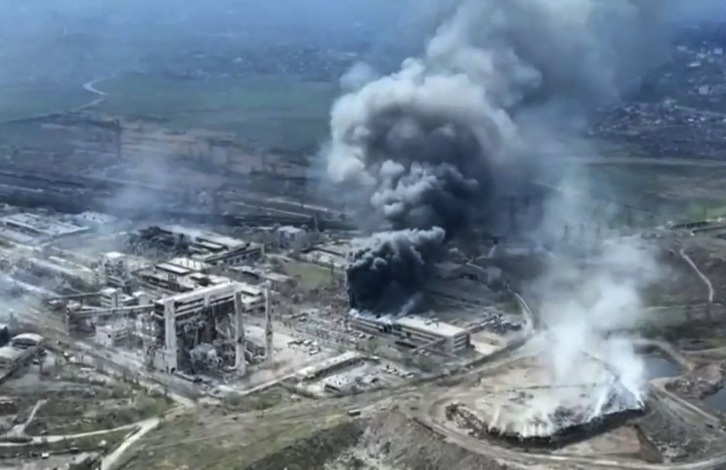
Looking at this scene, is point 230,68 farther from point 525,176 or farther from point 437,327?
point 437,327

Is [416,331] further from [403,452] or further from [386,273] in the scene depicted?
[403,452]

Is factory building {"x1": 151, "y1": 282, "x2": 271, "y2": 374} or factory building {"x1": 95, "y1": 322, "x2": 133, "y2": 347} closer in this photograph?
factory building {"x1": 151, "y1": 282, "x2": 271, "y2": 374}

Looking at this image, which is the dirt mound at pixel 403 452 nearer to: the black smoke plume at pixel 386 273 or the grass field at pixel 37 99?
the black smoke plume at pixel 386 273

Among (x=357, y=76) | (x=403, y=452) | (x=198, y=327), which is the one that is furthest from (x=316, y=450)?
(x=357, y=76)

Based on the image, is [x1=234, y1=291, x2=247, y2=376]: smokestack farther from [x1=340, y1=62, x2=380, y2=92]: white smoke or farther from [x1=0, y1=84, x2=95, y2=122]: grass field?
[x1=0, y1=84, x2=95, y2=122]: grass field

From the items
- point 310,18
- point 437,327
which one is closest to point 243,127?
point 310,18

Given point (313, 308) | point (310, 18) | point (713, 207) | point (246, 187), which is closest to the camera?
point (313, 308)

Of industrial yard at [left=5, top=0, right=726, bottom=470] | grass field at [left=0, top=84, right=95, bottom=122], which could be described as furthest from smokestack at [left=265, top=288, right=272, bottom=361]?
grass field at [left=0, top=84, right=95, bottom=122]
